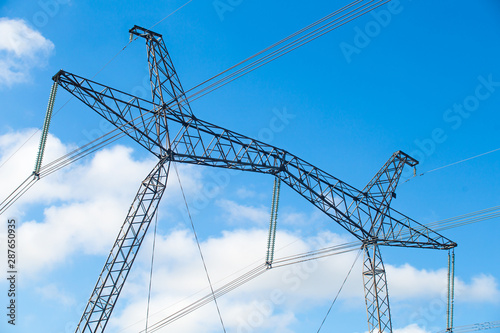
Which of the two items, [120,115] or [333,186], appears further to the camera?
[333,186]

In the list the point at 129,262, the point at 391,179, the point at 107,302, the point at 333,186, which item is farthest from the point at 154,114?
the point at 391,179

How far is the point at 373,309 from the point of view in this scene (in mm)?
31859

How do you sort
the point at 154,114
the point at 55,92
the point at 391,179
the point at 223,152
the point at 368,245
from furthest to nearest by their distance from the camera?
the point at 391,179, the point at 368,245, the point at 223,152, the point at 154,114, the point at 55,92

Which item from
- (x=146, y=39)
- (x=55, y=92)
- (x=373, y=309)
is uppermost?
(x=146, y=39)

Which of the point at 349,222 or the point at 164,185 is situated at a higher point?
the point at 349,222

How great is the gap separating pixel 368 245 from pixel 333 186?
15.3ft

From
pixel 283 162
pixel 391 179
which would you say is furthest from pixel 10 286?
pixel 391 179

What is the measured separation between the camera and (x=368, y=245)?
32844mm

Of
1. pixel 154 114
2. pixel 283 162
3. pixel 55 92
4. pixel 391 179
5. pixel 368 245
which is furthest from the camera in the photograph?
pixel 391 179

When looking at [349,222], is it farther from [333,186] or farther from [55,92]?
[55,92]

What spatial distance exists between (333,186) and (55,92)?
17439mm

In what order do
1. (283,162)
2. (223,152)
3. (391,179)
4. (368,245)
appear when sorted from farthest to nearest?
(391,179), (368,245), (283,162), (223,152)

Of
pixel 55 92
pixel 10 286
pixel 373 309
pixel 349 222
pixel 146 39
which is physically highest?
pixel 146 39

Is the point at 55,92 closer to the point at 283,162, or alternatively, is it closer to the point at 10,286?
the point at 10,286
